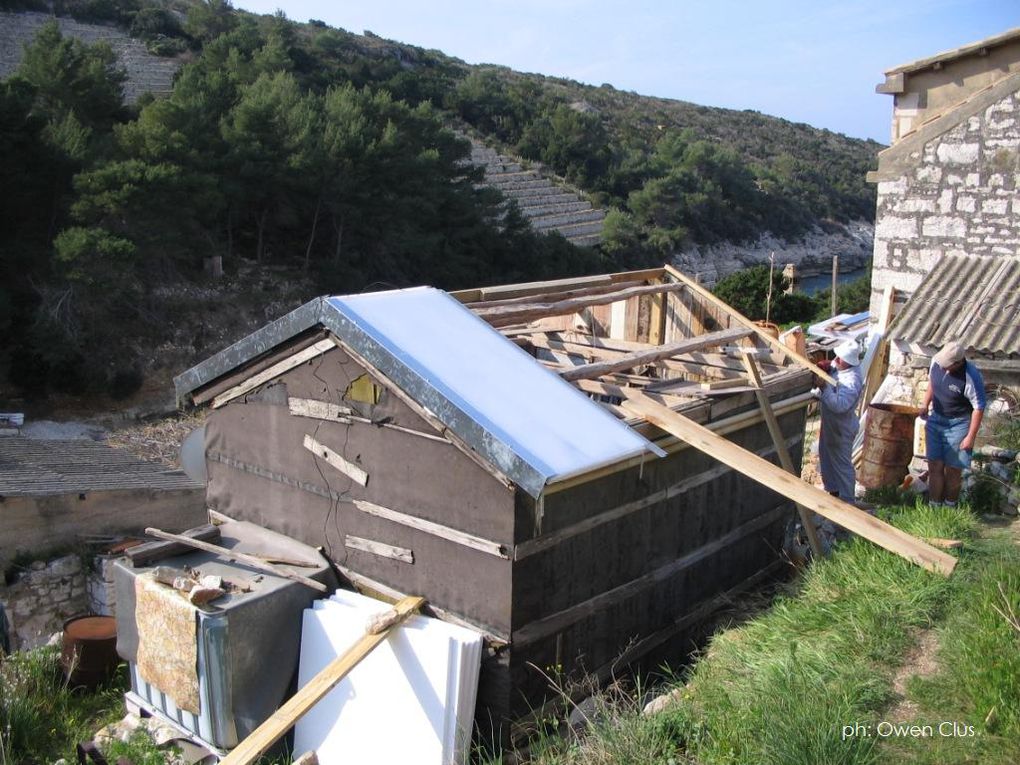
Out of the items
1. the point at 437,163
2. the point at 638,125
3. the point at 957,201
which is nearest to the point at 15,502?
the point at 957,201

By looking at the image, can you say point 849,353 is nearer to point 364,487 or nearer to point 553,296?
point 553,296

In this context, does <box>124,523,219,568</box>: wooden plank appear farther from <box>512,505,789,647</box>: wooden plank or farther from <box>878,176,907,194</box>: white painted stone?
<box>878,176,907,194</box>: white painted stone

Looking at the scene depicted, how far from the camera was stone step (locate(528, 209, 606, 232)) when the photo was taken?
155ft

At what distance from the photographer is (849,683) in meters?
4.86

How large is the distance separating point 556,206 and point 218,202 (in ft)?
88.6

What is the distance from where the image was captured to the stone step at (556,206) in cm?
4844

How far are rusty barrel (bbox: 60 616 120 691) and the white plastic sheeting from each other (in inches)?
117

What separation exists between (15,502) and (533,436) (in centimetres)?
898

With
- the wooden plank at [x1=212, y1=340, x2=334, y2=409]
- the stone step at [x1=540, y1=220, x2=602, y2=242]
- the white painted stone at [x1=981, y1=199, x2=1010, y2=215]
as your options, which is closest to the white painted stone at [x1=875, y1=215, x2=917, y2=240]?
the white painted stone at [x1=981, y1=199, x2=1010, y2=215]

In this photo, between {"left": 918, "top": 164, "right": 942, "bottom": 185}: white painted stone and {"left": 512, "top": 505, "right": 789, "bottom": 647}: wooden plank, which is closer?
{"left": 512, "top": 505, "right": 789, "bottom": 647}: wooden plank

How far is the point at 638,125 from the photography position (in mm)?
76875

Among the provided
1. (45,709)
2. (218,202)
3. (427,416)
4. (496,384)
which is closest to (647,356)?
(496,384)

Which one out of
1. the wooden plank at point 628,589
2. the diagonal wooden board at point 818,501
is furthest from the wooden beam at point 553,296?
the wooden plank at point 628,589

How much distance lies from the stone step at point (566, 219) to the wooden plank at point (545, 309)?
37.6m
